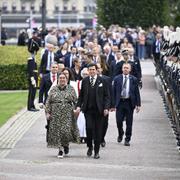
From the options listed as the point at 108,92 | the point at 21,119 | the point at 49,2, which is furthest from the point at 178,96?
the point at 49,2

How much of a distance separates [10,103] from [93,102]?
1095 centimetres

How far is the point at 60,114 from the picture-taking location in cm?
1764

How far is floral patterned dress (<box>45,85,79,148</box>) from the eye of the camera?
1762 cm

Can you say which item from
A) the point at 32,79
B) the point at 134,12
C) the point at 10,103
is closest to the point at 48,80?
the point at 32,79

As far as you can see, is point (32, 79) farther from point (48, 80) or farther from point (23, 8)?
point (23, 8)

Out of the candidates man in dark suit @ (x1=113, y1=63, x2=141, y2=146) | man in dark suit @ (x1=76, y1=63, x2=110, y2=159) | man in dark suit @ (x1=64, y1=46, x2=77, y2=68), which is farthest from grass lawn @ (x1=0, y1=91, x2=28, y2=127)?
man in dark suit @ (x1=76, y1=63, x2=110, y2=159)

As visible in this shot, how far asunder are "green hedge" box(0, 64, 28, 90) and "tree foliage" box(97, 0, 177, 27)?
21052mm

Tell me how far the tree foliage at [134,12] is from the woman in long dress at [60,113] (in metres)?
36.1

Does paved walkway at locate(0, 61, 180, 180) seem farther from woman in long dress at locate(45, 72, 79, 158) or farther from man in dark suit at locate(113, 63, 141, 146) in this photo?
man in dark suit at locate(113, 63, 141, 146)

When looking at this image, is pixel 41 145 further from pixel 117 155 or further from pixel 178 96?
pixel 178 96

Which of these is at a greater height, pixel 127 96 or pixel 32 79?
pixel 127 96

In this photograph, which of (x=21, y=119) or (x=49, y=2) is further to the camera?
(x=49, y=2)

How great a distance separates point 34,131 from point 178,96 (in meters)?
5.13

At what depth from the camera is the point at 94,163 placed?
17.1 meters
